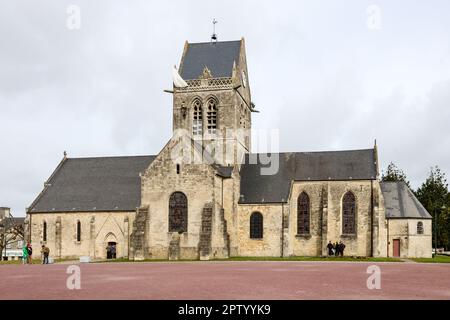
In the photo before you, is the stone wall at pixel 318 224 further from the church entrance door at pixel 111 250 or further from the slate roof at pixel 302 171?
the church entrance door at pixel 111 250

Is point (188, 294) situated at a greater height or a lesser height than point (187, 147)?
lesser

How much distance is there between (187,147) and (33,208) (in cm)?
1880

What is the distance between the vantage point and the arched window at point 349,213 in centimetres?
5378

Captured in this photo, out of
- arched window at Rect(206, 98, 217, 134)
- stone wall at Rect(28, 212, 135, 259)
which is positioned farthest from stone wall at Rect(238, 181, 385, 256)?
stone wall at Rect(28, 212, 135, 259)

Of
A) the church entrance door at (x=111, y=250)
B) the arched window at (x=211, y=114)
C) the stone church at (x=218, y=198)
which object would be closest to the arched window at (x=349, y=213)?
the stone church at (x=218, y=198)

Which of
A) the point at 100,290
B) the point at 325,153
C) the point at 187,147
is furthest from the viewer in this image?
the point at 325,153

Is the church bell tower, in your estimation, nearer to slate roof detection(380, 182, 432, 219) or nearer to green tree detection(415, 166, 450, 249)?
slate roof detection(380, 182, 432, 219)

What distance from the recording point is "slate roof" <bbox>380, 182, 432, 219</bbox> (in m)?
56.1

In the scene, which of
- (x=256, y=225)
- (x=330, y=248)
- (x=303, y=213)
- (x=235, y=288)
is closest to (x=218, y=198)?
(x=256, y=225)

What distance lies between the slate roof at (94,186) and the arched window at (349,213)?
18.7 m

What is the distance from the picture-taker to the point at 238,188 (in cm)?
5500

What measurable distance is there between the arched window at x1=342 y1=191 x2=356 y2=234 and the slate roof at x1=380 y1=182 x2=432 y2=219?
4318mm
